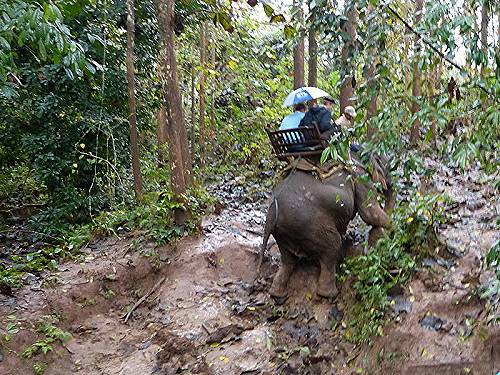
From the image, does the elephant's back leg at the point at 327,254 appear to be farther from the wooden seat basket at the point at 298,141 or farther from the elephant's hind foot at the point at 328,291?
the wooden seat basket at the point at 298,141

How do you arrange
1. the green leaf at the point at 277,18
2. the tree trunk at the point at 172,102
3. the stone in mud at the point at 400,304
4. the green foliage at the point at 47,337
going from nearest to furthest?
the green leaf at the point at 277,18 → the stone in mud at the point at 400,304 → the green foliage at the point at 47,337 → the tree trunk at the point at 172,102

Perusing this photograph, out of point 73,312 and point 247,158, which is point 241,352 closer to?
point 73,312

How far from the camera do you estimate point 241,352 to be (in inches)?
203

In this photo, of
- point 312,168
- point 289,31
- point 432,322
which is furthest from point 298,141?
point 432,322

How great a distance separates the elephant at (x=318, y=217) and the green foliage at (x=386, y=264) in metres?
0.24

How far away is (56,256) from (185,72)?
5479mm

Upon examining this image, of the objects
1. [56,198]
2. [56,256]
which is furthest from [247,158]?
[56,256]

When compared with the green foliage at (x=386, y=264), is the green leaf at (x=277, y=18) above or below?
above

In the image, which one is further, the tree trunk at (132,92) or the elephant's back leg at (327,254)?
the tree trunk at (132,92)

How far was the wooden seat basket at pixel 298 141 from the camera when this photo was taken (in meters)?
5.40

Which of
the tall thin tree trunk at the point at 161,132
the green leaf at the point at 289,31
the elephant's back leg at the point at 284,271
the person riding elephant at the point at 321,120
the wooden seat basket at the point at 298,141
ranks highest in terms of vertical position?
the green leaf at the point at 289,31

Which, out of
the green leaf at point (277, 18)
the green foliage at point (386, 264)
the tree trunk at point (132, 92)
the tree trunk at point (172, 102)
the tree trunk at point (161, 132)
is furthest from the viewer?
the tree trunk at point (161, 132)

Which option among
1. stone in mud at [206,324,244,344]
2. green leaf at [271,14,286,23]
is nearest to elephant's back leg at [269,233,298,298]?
stone in mud at [206,324,244,344]


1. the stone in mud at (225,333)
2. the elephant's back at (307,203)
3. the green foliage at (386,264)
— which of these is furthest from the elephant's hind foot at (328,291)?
the stone in mud at (225,333)
